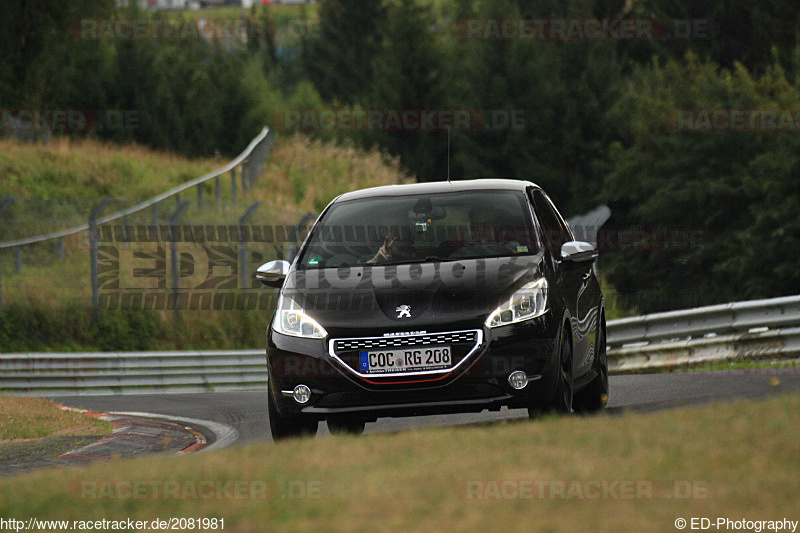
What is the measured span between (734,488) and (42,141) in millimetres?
39866

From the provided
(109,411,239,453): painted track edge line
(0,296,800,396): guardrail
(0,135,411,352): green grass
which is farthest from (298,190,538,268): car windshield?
(0,135,411,352): green grass

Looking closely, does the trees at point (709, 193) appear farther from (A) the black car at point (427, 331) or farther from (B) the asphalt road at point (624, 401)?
(A) the black car at point (427, 331)

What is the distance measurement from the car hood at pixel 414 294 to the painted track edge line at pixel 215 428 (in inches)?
94.5

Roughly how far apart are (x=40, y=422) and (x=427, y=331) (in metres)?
6.16

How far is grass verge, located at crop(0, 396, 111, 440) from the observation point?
12.0 metres

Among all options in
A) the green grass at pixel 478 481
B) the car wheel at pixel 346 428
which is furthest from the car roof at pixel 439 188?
the green grass at pixel 478 481

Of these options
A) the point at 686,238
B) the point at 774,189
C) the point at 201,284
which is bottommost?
the point at 686,238

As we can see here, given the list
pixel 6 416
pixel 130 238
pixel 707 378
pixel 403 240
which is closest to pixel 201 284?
pixel 130 238

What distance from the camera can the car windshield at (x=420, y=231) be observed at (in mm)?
9125

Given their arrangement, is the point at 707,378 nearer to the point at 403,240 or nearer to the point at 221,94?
the point at 403,240

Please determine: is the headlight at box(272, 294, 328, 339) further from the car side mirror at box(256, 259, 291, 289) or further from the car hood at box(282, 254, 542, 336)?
the car side mirror at box(256, 259, 291, 289)

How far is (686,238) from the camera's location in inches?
1848

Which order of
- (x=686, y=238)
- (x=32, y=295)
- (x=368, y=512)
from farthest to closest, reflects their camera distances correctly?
1. (x=686, y=238)
2. (x=32, y=295)
3. (x=368, y=512)

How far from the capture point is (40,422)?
12.9 meters
